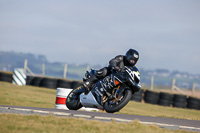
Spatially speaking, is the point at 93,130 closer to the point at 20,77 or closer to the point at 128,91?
the point at 128,91

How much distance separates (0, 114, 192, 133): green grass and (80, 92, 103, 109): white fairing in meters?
2.87

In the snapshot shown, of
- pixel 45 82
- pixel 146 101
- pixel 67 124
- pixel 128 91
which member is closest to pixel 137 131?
pixel 67 124

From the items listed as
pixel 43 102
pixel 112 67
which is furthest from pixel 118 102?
pixel 43 102

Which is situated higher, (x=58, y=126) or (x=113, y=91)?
(x=113, y=91)

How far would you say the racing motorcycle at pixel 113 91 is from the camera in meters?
9.02

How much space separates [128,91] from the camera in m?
8.96

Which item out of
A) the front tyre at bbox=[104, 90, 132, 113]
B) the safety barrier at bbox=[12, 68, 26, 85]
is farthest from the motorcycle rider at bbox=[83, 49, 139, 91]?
the safety barrier at bbox=[12, 68, 26, 85]

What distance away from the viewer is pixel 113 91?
9.38 m

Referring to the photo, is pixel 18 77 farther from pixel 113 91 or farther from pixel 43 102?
pixel 113 91

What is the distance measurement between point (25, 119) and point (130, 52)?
3690 mm

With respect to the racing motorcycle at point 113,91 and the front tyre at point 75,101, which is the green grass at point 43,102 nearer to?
the front tyre at point 75,101

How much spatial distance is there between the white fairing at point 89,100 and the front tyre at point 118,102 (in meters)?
0.40

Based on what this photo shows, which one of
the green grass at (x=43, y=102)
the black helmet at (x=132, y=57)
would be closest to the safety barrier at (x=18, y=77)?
the green grass at (x=43, y=102)

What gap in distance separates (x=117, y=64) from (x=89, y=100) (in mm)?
1138
